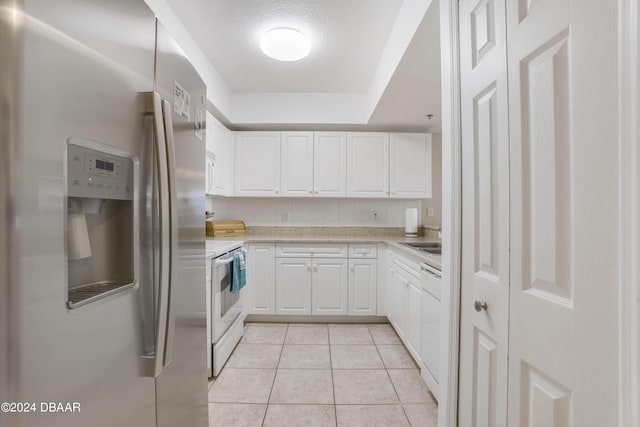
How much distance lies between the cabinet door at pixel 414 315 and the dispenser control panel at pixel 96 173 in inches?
75.6

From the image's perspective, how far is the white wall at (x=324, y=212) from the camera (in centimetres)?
374

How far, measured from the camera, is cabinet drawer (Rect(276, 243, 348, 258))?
10.3ft

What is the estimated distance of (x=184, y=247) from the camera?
1.01 m

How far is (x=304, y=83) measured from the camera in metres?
3.07

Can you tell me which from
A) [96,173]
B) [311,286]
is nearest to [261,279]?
[311,286]

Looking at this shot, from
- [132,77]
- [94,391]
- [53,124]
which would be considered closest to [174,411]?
[94,391]

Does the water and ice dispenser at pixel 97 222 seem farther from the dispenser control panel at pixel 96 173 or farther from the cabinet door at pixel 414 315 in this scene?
the cabinet door at pixel 414 315

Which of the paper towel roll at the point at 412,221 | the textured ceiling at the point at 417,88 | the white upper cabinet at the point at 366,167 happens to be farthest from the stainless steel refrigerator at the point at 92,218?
the paper towel roll at the point at 412,221

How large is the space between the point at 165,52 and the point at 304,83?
93.6 inches

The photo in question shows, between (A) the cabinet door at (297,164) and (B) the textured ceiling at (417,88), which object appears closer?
(B) the textured ceiling at (417,88)

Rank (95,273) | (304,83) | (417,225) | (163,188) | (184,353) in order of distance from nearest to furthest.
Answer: (95,273) < (163,188) < (184,353) < (304,83) < (417,225)

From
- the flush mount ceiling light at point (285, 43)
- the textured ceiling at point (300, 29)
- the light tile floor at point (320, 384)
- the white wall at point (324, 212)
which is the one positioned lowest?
the light tile floor at point (320, 384)

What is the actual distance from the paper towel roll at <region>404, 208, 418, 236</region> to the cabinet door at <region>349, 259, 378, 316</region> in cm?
69

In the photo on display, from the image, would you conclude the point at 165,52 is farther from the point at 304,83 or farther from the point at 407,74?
the point at 304,83
